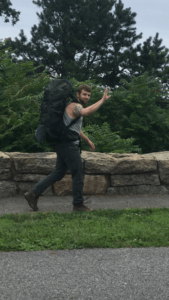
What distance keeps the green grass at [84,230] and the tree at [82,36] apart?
16.9 m

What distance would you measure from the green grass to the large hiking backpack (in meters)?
1.14

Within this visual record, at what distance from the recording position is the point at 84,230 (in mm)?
4496

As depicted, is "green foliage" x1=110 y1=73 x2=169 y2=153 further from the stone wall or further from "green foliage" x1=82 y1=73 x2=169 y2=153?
the stone wall

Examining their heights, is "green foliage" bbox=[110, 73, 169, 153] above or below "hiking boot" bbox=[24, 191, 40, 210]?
above

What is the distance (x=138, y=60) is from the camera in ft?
68.6

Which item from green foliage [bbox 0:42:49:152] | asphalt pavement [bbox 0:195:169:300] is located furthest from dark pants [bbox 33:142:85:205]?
green foliage [bbox 0:42:49:152]

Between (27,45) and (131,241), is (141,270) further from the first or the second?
(27,45)

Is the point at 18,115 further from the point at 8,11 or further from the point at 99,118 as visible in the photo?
the point at 8,11

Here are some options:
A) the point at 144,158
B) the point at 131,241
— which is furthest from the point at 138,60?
the point at 131,241

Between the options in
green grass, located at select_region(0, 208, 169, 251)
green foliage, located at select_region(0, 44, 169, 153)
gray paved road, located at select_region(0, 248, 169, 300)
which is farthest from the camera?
green foliage, located at select_region(0, 44, 169, 153)

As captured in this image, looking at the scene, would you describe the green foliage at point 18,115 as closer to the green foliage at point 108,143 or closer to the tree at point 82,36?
the green foliage at point 108,143

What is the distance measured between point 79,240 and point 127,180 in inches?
122

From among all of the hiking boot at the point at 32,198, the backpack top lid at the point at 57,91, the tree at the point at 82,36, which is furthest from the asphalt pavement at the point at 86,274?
the tree at the point at 82,36

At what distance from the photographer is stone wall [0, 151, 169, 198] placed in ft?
22.2
